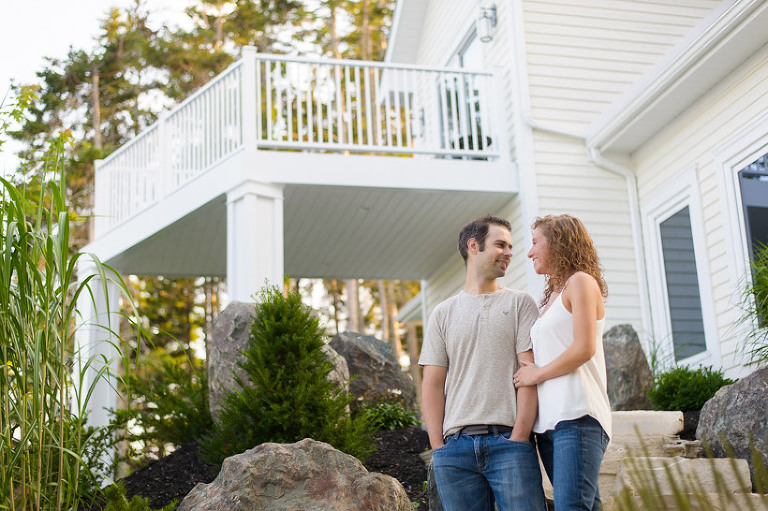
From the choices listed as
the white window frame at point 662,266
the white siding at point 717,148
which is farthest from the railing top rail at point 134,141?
the white siding at point 717,148

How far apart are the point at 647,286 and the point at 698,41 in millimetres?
2601

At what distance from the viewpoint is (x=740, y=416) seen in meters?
4.73

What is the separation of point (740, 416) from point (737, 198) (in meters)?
2.78

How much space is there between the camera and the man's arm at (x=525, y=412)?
2.76m

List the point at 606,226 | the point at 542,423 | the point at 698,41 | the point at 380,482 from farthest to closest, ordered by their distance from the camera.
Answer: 1. the point at 606,226
2. the point at 698,41
3. the point at 380,482
4. the point at 542,423

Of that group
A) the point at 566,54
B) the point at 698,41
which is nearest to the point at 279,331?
the point at 698,41

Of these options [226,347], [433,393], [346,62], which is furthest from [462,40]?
[433,393]

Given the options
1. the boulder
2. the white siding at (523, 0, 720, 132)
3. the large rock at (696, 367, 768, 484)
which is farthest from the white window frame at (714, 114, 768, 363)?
the boulder

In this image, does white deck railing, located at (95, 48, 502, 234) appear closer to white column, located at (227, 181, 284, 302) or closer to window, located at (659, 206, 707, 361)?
white column, located at (227, 181, 284, 302)

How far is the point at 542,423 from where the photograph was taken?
277cm

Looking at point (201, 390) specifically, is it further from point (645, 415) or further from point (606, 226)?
point (606, 226)

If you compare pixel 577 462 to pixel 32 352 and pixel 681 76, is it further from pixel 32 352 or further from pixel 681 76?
pixel 681 76

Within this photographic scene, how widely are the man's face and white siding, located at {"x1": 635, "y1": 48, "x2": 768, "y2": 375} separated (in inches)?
164

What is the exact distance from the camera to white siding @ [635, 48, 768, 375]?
22.6 ft
